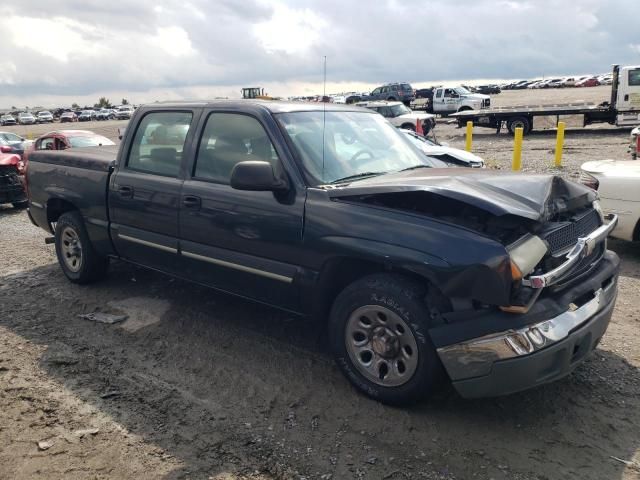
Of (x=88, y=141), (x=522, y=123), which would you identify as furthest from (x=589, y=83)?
(x=88, y=141)

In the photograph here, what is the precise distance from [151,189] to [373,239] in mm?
2213

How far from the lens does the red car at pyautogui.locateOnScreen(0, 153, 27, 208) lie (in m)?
10.6

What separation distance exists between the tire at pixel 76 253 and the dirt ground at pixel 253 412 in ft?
2.32

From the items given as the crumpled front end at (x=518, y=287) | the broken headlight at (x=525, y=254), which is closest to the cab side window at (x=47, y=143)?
the crumpled front end at (x=518, y=287)

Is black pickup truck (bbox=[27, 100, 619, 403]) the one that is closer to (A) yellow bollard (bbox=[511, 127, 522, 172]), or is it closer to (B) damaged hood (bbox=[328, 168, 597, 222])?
(B) damaged hood (bbox=[328, 168, 597, 222])

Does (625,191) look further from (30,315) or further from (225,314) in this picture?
(30,315)

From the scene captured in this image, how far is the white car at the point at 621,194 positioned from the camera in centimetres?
577

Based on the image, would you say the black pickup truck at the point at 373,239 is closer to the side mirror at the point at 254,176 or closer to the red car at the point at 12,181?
the side mirror at the point at 254,176

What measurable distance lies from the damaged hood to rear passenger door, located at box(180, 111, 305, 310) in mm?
487

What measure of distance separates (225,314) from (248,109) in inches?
73.7

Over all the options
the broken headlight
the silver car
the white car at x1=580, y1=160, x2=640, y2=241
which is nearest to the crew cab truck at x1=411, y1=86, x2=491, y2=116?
the white car at x1=580, y1=160, x2=640, y2=241

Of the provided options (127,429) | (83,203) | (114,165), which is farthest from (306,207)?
(83,203)

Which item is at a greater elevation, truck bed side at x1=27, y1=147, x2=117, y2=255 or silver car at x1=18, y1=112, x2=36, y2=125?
silver car at x1=18, y1=112, x2=36, y2=125

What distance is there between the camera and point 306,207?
3588 millimetres
